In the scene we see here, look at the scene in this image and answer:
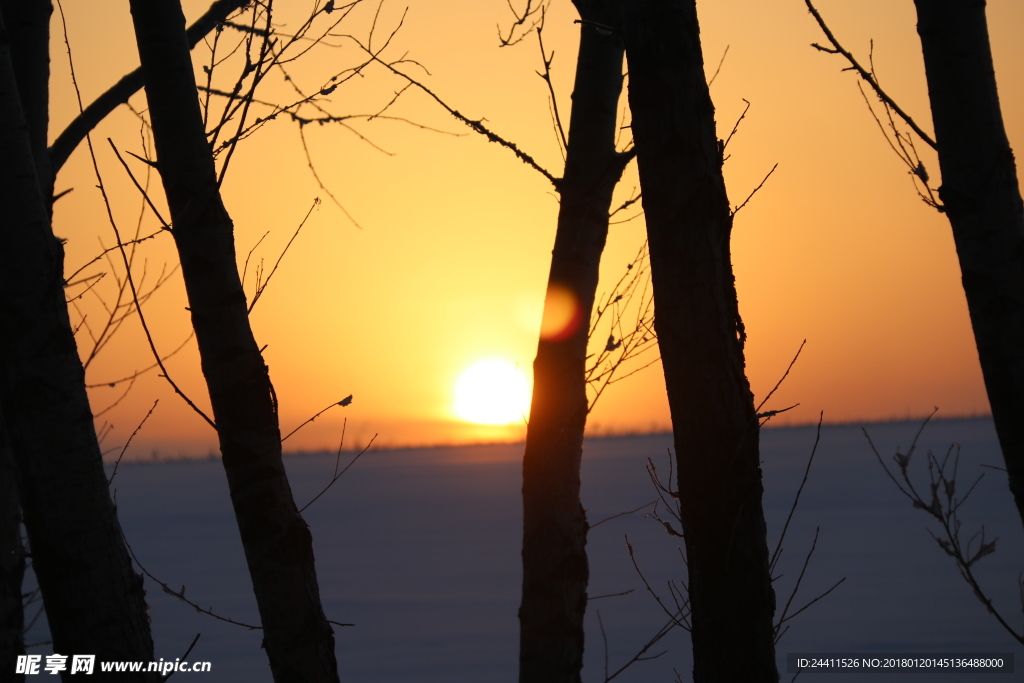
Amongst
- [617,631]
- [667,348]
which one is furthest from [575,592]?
[617,631]

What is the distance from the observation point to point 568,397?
3076mm

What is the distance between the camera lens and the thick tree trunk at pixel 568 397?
2998 mm

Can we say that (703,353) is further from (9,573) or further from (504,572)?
(504,572)

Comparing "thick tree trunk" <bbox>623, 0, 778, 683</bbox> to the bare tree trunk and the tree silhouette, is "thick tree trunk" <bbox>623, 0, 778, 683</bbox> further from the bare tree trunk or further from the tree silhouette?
the bare tree trunk

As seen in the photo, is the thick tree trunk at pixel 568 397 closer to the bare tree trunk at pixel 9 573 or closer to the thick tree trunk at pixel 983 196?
the thick tree trunk at pixel 983 196

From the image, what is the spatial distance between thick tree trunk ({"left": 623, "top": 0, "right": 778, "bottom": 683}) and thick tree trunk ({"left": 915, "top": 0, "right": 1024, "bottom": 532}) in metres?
0.72

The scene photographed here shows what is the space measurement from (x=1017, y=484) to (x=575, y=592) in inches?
59.0

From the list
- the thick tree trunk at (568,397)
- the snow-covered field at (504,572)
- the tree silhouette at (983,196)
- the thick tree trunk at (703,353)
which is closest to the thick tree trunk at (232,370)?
the thick tree trunk at (568,397)

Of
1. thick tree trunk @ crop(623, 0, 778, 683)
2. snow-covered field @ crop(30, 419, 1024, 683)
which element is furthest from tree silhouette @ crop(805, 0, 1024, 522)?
snow-covered field @ crop(30, 419, 1024, 683)

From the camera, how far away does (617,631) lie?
43.1 feet

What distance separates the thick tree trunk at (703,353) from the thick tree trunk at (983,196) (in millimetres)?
717

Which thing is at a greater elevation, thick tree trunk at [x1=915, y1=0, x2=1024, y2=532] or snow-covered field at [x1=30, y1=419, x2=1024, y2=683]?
thick tree trunk at [x1=915, y1=0, x2=1024, y2=532]

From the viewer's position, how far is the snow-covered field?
12008 millimetres

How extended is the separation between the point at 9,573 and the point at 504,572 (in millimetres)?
14418
